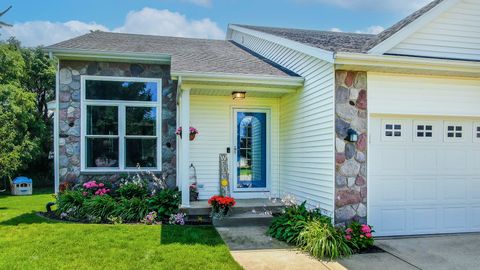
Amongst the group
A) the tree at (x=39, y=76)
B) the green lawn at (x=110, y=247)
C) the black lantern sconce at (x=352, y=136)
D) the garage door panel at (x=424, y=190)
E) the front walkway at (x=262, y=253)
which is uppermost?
the tree at (x=39, y=76)

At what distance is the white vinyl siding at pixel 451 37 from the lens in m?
6.20

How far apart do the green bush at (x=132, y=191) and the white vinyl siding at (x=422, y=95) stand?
5.05 m

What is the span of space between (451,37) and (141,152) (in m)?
6.90

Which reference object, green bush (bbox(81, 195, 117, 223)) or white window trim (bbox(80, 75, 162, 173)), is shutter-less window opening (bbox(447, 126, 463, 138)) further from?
green bush (bbox(81, 195, 117, 223))

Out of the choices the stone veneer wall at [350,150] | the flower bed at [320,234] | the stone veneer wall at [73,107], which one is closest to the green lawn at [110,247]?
the flower bed at [320,234]

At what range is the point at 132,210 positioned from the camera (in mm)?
6949

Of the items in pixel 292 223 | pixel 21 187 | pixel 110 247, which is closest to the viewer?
pixel 110 247

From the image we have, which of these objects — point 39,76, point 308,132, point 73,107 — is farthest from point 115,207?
point 39,76

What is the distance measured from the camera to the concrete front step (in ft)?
21.1

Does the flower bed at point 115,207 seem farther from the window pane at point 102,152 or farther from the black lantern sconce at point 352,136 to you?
the black lantern sconce at point 352,136

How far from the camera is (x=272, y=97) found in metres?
8.28

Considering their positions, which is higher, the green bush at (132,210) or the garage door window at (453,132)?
the garage door window at (453,132)

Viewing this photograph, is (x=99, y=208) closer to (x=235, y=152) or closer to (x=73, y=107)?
(x=73, y=107)

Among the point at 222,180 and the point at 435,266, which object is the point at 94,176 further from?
the point at 435,266
